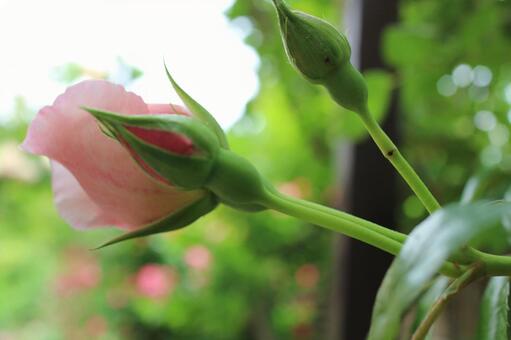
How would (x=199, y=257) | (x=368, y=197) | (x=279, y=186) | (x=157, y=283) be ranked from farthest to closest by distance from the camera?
(x=157, y=283) → (x=199, y=257) → (x=279, y=186) → (x=368, y=197)

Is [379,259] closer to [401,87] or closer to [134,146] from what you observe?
[401,87]

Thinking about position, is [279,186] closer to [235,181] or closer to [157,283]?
[157,283]

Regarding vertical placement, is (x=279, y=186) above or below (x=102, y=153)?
below

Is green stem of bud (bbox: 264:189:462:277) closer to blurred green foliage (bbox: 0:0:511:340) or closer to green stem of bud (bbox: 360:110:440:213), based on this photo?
green stem of bud (bbox: 360:110:440:213)

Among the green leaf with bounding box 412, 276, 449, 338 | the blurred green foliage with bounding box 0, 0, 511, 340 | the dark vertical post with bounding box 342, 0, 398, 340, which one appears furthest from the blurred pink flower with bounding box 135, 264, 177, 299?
the green leaf with bounding box 412, 276, 449, 338

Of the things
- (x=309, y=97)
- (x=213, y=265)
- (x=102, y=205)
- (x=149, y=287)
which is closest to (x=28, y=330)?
(x=149, y=287)

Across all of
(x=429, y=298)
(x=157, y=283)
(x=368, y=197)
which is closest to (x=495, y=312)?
(x=429, y=298)

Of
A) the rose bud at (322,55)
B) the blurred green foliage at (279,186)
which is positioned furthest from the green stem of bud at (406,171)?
the blurred green foliage at (279,186)

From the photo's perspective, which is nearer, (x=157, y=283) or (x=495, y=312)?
(x=495, y=312)

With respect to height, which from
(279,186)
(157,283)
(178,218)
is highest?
(178,218)
